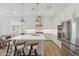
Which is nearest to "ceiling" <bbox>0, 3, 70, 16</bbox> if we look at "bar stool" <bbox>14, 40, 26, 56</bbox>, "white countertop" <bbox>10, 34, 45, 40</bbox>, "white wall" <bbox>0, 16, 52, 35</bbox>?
"white wall" <bbox>0, 16, 52, 35</bbox>

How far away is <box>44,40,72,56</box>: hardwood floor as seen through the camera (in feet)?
6.10

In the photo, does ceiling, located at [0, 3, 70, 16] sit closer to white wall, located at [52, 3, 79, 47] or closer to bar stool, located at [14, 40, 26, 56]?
white wall, located at [52, 3, 79, 47]

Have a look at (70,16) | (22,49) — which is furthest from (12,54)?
(70,16)

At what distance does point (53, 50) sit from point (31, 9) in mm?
838

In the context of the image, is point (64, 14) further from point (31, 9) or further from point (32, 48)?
point (32, 48)

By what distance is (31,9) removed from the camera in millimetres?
1916

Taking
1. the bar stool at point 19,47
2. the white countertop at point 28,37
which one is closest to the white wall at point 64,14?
the white countertop at point 28,37

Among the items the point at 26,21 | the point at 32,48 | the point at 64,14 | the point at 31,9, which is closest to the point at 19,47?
the point at 32,48

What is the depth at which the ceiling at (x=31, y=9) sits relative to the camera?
1.83 m

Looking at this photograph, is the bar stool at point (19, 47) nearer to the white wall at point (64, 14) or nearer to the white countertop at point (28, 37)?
the white countertop at point (28, 37)

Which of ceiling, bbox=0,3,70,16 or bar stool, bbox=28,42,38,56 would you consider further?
bar stool, bbox=28,42,38,56

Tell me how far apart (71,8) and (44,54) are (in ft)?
3.14

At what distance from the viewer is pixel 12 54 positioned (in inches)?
75.0

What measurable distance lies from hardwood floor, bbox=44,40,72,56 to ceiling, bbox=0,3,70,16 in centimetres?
54
